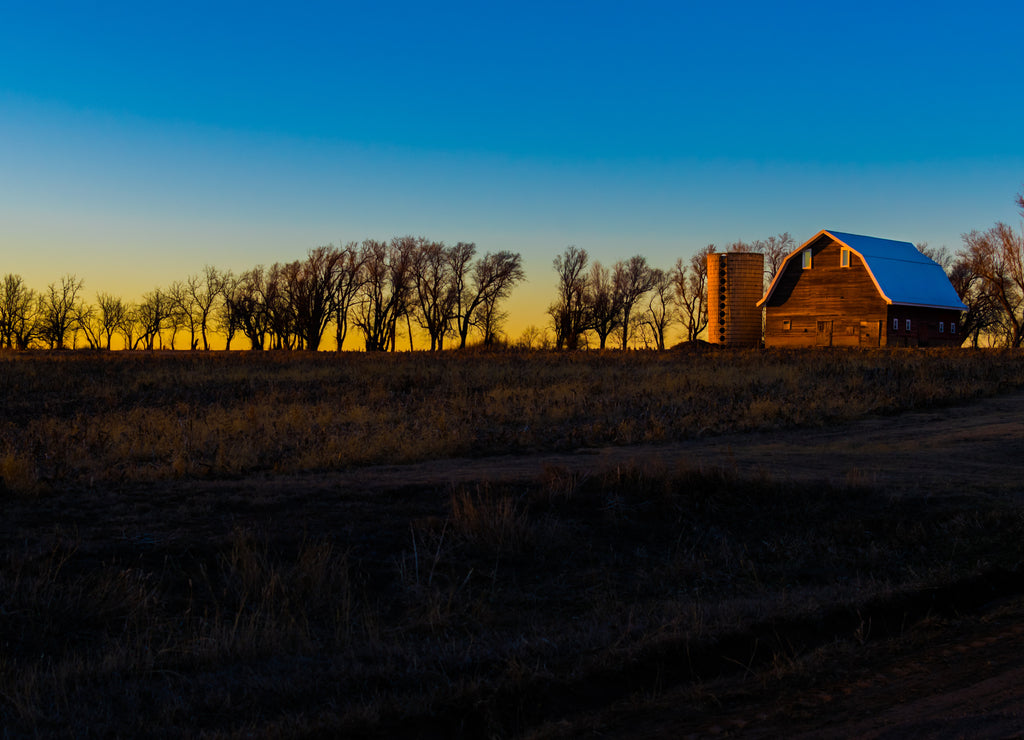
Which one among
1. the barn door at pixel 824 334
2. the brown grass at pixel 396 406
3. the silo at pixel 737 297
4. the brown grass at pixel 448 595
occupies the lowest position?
the brown grass at pixel 448 595

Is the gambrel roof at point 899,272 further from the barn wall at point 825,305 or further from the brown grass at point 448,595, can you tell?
the brown grass at point 448,595

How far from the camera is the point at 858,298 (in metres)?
44.8

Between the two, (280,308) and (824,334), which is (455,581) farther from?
(280,308)

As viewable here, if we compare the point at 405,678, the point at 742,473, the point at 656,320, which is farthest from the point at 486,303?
the point at 405,678

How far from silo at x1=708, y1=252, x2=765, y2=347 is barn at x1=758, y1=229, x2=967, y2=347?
4.70 meters

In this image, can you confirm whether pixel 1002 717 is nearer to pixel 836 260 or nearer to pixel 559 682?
pixel 559 682

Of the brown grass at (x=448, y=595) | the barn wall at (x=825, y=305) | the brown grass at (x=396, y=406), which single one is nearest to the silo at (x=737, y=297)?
the barn wall at (x=825, y=305)

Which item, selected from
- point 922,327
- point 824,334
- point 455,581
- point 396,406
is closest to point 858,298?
point 824,334

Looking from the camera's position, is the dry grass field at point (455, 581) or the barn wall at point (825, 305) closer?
the dry grass field at point (455, 581)

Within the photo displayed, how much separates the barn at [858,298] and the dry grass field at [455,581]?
33193mm

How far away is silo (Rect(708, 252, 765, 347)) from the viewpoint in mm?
54438

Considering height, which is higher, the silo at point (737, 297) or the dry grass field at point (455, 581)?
the silo at point (737, 297)

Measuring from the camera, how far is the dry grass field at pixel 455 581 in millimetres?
4592

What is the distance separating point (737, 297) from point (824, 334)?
A: 905 cm
